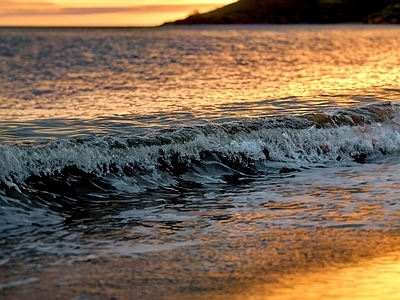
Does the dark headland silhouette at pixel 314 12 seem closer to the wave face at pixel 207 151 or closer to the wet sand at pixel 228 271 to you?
the wave face at pixel 207 151

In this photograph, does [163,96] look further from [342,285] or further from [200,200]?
[342,285]

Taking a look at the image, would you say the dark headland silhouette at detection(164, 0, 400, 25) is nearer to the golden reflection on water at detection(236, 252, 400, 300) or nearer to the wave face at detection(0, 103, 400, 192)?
the wave face at detection(0, 103, 400, 192)

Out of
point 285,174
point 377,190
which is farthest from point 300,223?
point 285,174

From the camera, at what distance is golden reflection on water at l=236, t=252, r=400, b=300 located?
216 inches

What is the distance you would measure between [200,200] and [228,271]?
278cm

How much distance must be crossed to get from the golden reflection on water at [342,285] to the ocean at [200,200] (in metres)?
0.02

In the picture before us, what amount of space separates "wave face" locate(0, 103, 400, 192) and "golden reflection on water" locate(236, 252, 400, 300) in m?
3.91

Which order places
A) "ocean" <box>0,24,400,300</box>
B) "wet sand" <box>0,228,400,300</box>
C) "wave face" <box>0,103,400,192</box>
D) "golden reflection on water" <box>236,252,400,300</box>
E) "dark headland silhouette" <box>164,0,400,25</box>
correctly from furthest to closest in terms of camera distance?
1. "dark headland silhouette" <box>164,0,400,25</box>
2. "wave face" <box>0,103,400,192</box>
3. "ocean" <box>0,24,400,300</box>
4. "wet sand" <box>0,228,400,300</box>
5. "golden reflection on water" <box>236,252,400,300</box>

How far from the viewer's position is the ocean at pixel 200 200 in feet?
19.4

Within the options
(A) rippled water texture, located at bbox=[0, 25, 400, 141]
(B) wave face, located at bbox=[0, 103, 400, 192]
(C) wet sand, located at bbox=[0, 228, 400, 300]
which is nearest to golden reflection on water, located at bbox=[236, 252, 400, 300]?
(C) wet sand, located at bbox=[0, 228, 400, 300]

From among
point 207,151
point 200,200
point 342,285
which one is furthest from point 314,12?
point 342,285

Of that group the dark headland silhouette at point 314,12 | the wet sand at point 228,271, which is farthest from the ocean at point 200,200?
the dark headland silhouette at point 314,12

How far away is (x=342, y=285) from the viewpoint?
571 centimetres

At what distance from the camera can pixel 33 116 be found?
51.4 feet
